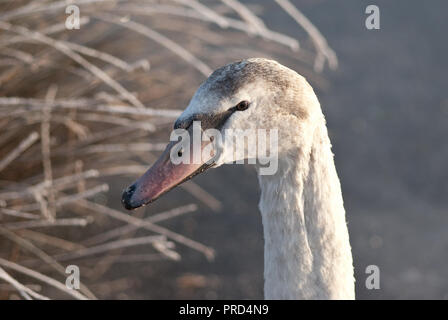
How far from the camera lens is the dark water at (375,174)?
137 inches

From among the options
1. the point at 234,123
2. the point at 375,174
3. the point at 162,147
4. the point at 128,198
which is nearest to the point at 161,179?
the point at 128,198

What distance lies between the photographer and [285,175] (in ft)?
5.29

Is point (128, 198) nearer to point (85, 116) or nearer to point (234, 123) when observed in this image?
point (234, 123)

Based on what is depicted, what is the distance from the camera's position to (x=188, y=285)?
11.1ft

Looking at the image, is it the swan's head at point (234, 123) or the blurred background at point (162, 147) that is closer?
the swan's head at point (234, 123)

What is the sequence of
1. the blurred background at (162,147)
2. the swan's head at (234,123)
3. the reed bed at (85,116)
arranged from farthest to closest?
the blurred background at (162,147) < the reed bed at (85,116) < the swan's head at (234,123)

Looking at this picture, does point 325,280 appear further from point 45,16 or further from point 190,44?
point 190,44

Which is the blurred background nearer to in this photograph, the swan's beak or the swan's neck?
the swan's beak

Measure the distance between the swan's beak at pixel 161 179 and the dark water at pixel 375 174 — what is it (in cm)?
186

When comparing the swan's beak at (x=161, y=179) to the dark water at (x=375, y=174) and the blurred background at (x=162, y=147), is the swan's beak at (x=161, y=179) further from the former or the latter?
the dark water at (x=375, y=174)

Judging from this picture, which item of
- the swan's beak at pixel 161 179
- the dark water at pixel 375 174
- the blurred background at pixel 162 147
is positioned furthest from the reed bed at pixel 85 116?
the swan's beak at pixel 161 179

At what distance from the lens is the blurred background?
268 cm
